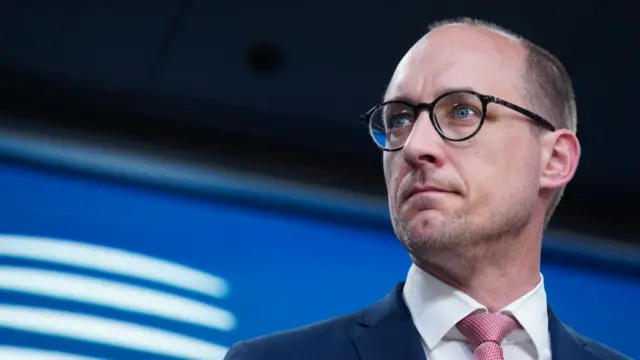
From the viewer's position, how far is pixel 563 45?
105 inches

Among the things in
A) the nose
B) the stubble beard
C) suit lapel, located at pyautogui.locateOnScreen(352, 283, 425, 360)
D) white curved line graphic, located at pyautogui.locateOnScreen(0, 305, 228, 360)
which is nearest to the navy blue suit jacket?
suit lapel, located at pyautogui.locateOnScreen(352, 283, 425, 360)

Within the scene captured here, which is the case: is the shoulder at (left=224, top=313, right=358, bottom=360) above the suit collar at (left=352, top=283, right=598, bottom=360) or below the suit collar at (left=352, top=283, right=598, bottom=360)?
above

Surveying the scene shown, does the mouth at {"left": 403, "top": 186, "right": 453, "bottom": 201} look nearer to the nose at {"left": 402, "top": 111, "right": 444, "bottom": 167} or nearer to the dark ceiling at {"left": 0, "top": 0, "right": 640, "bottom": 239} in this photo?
the nose at {"left": 402, "top": 111, "right": 444, "bottom": 167}

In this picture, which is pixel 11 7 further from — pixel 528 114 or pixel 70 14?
pixel 528 114

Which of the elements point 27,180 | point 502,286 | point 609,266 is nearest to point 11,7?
point 27,180

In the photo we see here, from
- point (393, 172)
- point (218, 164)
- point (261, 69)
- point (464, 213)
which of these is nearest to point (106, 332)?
point (218, 164)

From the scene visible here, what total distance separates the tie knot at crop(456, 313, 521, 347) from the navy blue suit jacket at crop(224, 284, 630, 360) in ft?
0.27

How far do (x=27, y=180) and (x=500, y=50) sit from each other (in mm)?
1556

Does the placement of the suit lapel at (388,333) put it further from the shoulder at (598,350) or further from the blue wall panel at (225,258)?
the blue wall panel at (225,258)

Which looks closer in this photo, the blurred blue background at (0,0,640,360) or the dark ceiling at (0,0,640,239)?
the blurred blue background at (0,0,640,360)

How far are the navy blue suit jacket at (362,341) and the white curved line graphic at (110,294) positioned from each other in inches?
38.9

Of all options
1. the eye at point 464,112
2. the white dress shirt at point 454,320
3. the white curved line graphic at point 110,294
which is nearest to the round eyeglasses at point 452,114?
the eye at point 464,112

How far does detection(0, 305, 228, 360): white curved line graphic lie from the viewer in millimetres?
2332

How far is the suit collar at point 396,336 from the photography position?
1.38m
